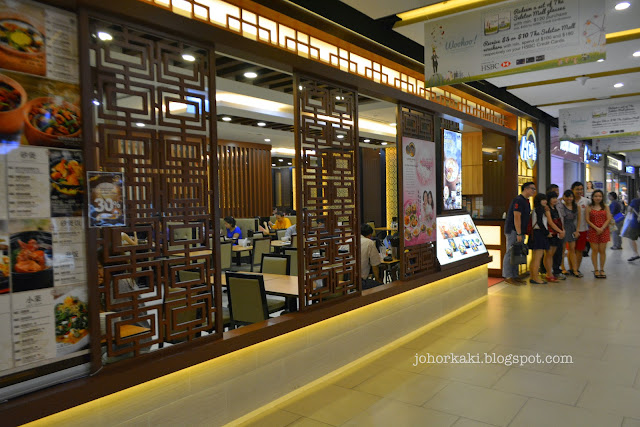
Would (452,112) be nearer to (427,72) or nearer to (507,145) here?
(427,72)

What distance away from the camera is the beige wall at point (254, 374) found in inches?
94.6

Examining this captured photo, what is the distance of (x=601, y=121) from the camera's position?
9.32 m

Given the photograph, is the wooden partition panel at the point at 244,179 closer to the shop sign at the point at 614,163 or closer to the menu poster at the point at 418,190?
the menu poster at the point at 418,190

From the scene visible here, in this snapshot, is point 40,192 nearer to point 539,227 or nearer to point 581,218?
point 539,227

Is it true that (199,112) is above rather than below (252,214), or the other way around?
above

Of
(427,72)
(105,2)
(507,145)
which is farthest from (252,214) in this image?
(105,2)

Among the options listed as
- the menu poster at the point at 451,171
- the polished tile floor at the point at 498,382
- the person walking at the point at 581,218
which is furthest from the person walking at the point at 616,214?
the menu poster at the point at 451,171

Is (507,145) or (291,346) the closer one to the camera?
(291,346)

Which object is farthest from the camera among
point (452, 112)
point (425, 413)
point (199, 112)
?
point (452, 112)

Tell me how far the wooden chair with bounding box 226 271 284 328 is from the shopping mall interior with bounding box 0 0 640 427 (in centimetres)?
2

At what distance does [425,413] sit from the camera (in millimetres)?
3166

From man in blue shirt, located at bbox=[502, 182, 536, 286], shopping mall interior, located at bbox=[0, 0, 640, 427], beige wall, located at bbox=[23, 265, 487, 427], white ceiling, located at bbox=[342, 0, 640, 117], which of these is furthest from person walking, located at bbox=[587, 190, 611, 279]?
beige wall, located at bbox=[23, 265, 487, 427]

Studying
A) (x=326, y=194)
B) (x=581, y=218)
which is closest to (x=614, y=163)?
(x=581, y=218)

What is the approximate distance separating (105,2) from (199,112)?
2.64 ft
